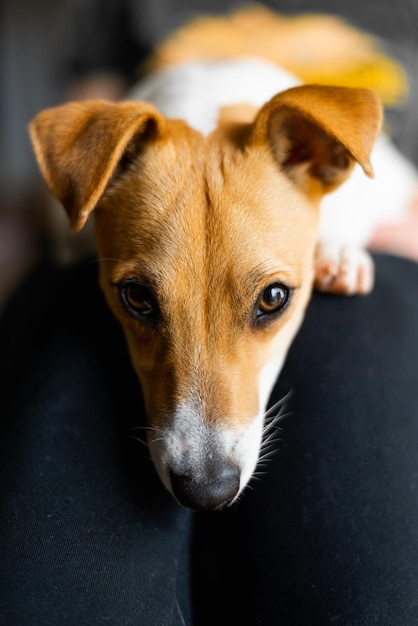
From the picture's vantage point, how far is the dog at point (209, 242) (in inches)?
58.7

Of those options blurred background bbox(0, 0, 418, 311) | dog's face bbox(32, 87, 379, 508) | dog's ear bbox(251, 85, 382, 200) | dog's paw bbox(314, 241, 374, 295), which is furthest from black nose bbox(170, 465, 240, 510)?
blurred background bbox(0, 0, 418, 311)

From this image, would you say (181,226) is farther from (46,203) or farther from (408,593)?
(46,203)

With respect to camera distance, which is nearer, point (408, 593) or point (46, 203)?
point (408, 593)

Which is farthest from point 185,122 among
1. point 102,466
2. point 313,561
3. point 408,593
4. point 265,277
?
point 408,593

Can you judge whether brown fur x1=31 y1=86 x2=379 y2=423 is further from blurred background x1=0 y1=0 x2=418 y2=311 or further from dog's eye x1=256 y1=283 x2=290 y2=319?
blurred background x1=0 y1=0 x2=418 y2=311

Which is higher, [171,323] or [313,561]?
[171,323]

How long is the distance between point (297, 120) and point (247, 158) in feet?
0.57

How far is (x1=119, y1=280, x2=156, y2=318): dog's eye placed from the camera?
162cm

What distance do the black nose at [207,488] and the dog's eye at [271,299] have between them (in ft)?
1.39

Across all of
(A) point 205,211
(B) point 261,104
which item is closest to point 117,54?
(B) point 261,104

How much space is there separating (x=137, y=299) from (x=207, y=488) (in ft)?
1.73

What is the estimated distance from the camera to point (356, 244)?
2115 millimetres

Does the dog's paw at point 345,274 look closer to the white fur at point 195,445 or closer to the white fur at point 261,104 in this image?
the white fur at point 261,104

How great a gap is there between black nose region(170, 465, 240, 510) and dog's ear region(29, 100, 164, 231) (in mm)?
687
